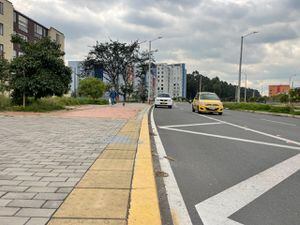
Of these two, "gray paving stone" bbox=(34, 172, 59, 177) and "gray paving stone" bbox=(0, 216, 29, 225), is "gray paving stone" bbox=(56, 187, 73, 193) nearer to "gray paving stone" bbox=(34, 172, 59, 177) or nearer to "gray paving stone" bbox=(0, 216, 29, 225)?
"gray paving stone" bbox=(34, 172, 59, 177)

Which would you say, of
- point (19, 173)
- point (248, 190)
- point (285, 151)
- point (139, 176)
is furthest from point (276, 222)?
point (285, 151)

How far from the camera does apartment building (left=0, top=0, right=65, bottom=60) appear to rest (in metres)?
55.9

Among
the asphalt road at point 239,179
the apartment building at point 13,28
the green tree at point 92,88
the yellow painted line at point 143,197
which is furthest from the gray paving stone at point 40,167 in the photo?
the green tree at point 92,88

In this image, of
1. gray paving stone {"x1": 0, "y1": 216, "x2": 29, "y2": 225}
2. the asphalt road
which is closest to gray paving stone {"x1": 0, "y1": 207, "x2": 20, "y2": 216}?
gray paving stone {"x1": 0, "y1": 216, "x2": 29, "y2": 225}

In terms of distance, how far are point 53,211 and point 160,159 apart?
4.15 m

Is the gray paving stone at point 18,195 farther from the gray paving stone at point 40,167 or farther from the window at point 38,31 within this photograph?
the window at point 38,31

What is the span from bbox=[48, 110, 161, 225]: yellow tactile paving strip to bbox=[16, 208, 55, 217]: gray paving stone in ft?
0.31

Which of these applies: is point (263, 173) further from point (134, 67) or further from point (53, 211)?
point (134, 67)

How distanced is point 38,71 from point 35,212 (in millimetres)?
19534

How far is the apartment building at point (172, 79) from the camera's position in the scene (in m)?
137

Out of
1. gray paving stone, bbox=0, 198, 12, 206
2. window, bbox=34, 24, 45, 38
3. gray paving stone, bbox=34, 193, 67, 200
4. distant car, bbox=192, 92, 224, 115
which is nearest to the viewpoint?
gray paving stone, bbox=0, 198, 12, 206

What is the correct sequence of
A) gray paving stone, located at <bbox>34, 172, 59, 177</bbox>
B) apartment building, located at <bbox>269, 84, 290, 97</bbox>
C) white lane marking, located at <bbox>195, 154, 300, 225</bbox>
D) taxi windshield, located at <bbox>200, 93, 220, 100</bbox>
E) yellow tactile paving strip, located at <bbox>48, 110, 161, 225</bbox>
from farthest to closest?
apartment building, located at <bbox>269, 84, 290, 97</bbox> < taxi windshield, located at <bbox>200, 93, 220, 100</bbox> < gray paving stone, located at <bbox>34, 172, 59, 177</bbox> < white lane marking, located at <bbox>195, 154, 300, 225</bbox> < yellow tactile paving strip, located at <bbox>48, 110, 161, 225</bbox>

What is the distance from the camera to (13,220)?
374cm

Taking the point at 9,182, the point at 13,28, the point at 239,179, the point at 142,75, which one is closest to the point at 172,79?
the point at 142,75
